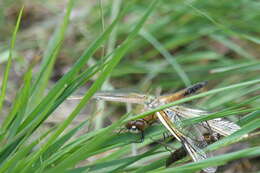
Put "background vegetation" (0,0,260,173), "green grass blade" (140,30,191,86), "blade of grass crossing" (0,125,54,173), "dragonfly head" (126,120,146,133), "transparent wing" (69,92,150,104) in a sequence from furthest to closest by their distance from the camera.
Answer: "green grass blade" (140,30,191,86) < "background vegetation" (0,0,260,173) < "transparent wing" (69,92,150,104) < "dragonfly head" (126,120,146,133) < "blade of grass crossing" (0,125,54,173)

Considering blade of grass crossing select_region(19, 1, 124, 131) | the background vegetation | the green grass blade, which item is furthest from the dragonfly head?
the green grass blade

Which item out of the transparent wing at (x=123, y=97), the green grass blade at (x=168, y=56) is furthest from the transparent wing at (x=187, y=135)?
the green grass blade at (x=168, y=56)

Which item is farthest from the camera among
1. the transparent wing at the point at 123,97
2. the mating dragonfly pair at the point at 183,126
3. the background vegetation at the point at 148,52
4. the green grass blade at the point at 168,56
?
the green grass blade at the point at 168,56

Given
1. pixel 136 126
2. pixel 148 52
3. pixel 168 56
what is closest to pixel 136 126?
pixel 136 126

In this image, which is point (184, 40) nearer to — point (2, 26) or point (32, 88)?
point (2, 26)

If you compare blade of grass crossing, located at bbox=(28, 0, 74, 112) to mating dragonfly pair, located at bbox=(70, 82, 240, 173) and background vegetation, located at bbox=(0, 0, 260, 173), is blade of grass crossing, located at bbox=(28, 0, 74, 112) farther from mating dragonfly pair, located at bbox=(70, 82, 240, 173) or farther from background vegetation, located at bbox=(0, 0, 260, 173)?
mating dragonfly pair, located at bbox=(70, 82, 240, 173)

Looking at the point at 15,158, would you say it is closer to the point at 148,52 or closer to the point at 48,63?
the point at 48,63

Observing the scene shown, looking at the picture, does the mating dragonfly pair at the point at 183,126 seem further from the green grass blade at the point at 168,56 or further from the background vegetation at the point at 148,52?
the green grass blade at the point at 168,56

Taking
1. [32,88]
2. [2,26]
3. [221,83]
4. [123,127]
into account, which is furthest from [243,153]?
[2,26]
